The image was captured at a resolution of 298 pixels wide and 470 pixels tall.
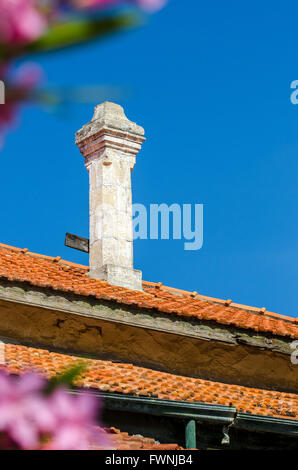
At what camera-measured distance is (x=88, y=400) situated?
1158mm

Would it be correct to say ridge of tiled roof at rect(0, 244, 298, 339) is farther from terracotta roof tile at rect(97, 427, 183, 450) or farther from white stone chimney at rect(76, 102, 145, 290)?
terracotta roof tile at rect(97, 427, 183, 450)

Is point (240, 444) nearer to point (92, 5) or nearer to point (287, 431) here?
point (287, 431)

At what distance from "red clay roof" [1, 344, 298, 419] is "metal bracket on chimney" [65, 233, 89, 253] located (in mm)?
3087

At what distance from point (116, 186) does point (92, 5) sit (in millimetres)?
11341

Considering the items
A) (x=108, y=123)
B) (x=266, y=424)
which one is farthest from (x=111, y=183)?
(x=266, y=424)

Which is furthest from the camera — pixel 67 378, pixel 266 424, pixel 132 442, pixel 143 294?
pixel 143 294

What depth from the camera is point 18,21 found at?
43.9 inches

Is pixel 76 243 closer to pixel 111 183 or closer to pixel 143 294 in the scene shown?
pixel 111 183

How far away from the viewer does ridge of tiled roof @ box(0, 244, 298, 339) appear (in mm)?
9758

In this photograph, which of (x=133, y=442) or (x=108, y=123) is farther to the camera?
(x=108, y=123)

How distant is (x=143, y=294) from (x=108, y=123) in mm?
2939

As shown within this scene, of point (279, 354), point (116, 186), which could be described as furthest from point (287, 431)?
point (116, 186)

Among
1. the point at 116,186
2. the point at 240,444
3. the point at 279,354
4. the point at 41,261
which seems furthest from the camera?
the point at 116,186

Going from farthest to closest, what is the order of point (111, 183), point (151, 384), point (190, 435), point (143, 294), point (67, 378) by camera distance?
point (111, 183) < point (143, 294) < point (151, 384) < point (190, 435) < point (67, 378)
